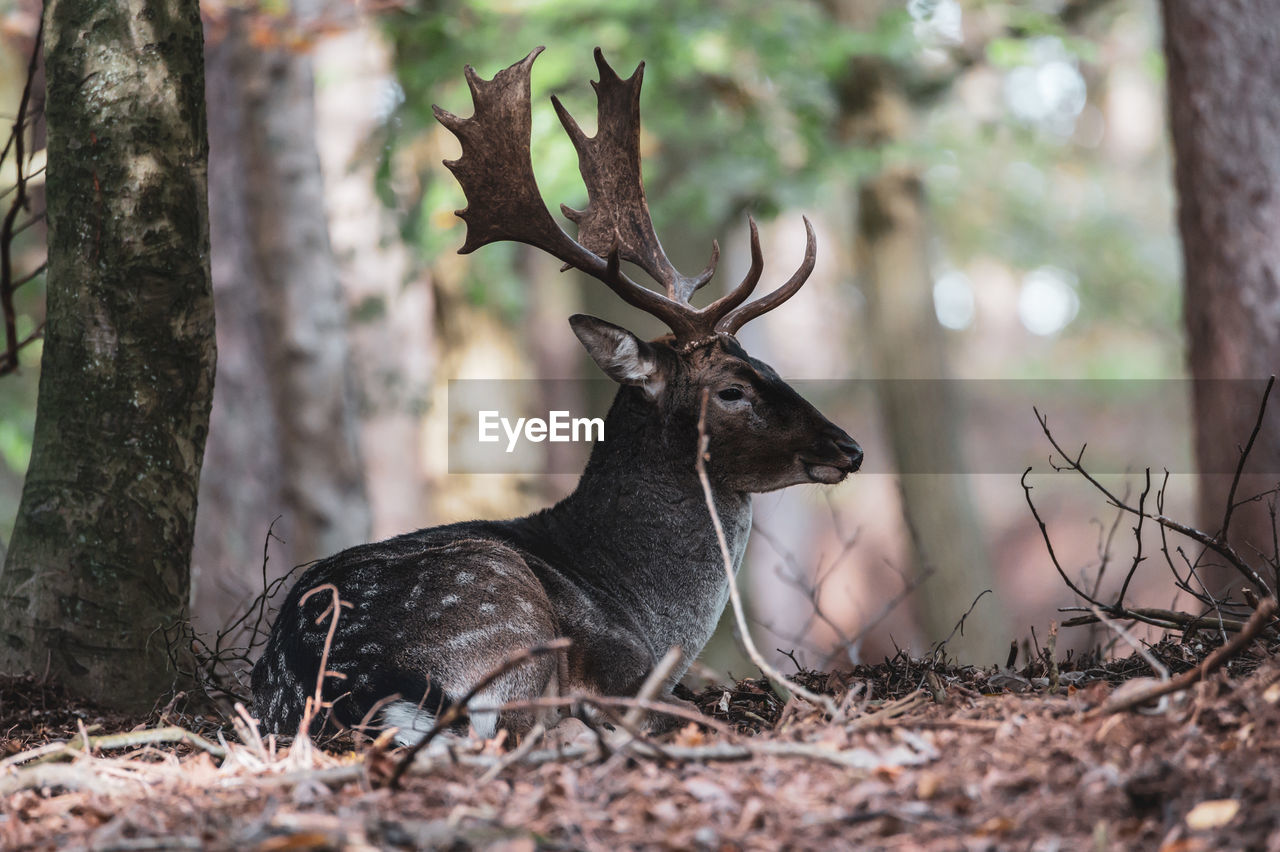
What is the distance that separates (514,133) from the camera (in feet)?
17.5

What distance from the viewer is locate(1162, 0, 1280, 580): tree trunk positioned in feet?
23.2

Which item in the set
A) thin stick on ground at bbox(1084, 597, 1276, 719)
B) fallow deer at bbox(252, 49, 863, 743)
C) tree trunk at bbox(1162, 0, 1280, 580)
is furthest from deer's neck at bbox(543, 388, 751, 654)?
tree trunk at bbox(1162, 0, 1280, 580)

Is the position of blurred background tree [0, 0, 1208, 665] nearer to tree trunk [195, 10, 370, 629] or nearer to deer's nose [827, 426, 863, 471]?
tree trunk [195, 10, 370, 629]

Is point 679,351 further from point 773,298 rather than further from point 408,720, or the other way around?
point 408,720

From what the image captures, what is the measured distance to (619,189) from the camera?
5957 millimetres

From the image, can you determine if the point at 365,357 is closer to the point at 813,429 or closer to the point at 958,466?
the point at 958,466

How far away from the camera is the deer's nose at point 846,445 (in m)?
5.18

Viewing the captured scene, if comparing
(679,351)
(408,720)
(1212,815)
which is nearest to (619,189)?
(679,351)

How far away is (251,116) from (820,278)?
1851 centimetres

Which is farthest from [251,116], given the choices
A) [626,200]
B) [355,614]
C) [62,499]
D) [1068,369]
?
[1068,369]

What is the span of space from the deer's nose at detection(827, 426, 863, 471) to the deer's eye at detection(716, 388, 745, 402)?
1.34 feet

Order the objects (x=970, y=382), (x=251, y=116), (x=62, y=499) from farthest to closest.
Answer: (x=970, y=382), (x=251, y=116), (x=62, y=499)

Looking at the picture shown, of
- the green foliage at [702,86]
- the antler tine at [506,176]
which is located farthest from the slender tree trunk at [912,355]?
the antler tine at [506,176]

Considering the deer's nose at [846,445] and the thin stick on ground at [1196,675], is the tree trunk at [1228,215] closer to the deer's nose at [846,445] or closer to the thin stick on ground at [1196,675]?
the deer's nose at [846,445]
